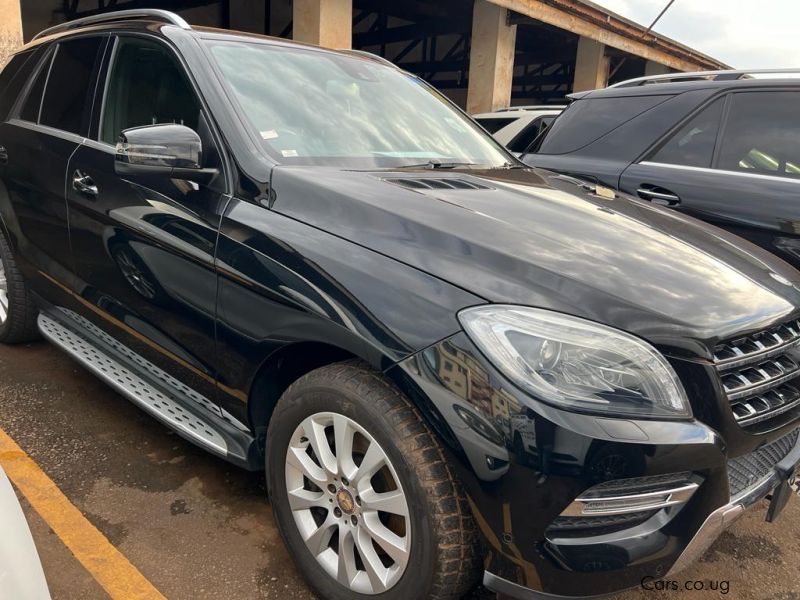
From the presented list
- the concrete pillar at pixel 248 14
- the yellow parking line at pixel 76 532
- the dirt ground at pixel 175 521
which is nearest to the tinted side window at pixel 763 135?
the dirt ground at pixel 175 521

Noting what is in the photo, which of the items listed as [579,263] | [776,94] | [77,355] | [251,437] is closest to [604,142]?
[776,94]

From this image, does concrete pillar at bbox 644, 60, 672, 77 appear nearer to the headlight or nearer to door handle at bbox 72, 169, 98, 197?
door handle at bbox 72, 169, 98, 197

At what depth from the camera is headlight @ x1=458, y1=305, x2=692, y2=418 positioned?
1.52 meters

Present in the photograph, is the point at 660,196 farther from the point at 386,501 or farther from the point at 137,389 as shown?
the point at 137,389

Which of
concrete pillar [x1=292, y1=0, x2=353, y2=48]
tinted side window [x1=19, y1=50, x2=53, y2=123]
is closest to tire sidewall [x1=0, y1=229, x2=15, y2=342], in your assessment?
tinted side window [x1=19, y1=50, x2=53, y2=123]

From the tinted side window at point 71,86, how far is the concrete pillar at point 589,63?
1348 cm

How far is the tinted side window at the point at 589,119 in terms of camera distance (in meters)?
4.07

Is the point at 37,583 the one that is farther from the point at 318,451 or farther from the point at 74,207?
the point at 74,207

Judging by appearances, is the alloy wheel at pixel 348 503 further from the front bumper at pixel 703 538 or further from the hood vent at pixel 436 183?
the hood vent at pixel 436 183

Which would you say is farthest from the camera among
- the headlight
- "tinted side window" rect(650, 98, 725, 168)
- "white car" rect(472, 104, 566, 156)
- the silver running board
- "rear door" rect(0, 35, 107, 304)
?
"white car" rect(472, 104, 566, 156)

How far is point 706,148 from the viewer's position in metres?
3.73

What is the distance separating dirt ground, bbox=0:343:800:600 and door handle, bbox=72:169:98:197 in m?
1.09

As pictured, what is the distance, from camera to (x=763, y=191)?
133 inches

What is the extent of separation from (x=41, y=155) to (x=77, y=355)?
1046 mm
